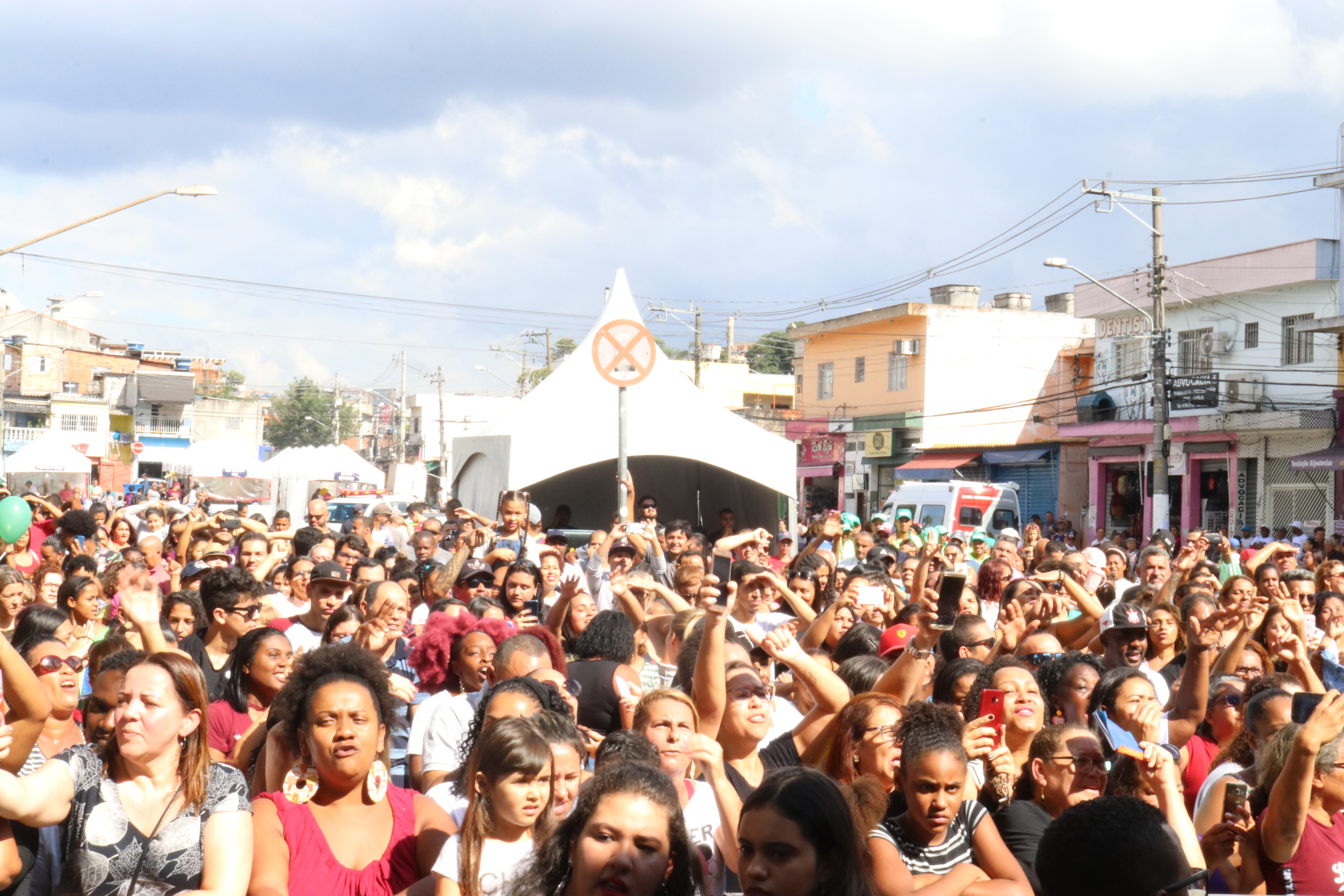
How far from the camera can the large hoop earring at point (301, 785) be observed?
3.50m

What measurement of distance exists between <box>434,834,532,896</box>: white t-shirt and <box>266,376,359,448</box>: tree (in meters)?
90.0

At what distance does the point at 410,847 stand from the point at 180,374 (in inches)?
2855

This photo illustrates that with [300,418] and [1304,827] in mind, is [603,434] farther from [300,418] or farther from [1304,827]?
[300,418]

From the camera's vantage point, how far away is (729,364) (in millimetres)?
53750

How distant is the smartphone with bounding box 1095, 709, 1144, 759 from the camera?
147 inches

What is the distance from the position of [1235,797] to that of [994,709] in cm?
78

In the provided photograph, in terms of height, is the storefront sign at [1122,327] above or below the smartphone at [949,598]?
above

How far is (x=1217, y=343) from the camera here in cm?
2825

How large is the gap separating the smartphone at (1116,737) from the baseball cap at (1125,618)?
1.57 m

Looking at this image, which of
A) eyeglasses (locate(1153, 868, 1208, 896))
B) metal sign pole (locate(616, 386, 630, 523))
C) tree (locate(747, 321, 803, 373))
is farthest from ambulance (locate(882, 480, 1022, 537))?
tree (locate(747, 321, 803, 373))

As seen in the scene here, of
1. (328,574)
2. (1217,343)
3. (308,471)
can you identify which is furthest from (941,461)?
(328,574)

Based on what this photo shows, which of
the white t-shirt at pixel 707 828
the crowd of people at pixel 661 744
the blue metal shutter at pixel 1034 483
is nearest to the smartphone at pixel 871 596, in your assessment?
the crowd of people at pixel 661 744

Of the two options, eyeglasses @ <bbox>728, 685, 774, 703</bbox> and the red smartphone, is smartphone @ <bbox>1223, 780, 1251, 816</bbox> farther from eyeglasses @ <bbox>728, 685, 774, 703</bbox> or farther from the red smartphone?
eyeglasses @ <bbox>728, 685, 774, 703</bbox>

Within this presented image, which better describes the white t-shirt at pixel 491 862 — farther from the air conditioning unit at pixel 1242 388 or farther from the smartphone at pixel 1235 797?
the air conditioning unit at pixel 1242 388
